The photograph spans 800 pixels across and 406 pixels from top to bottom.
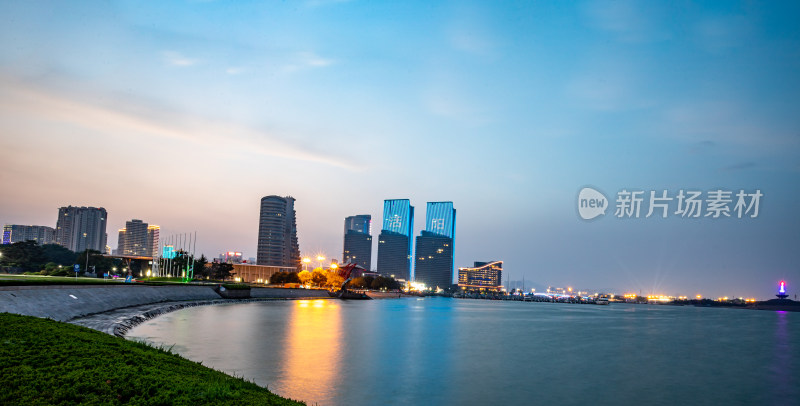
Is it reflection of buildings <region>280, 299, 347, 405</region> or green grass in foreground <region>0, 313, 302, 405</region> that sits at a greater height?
green grass in foreground <region>0, 313, 302, 405</region>

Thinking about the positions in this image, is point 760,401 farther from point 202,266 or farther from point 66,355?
point 202,266

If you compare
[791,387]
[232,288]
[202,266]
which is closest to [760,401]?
[791,387]

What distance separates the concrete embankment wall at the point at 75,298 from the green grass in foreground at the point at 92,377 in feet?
71.3

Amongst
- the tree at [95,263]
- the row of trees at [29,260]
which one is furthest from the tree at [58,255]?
the tree at [95,263]

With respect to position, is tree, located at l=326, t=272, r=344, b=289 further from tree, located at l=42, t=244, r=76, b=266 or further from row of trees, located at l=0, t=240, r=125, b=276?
tree, located at l=42, t=244, r=76, b=266

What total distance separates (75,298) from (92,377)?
39.6 metres

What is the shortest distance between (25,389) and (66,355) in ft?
9.87

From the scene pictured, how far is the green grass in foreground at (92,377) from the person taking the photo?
11.2 m

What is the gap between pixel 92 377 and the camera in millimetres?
12258

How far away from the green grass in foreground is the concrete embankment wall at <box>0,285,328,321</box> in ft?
71.3

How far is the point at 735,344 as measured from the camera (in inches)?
2557

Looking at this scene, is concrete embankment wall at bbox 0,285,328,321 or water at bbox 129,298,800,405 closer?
water at bbox 129,298,800,405

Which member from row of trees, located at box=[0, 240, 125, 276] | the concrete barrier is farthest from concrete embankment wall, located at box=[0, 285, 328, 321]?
row of trees, located at box=[0, 240, 125, 276]

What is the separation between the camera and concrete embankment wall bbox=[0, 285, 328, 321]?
114 ft
